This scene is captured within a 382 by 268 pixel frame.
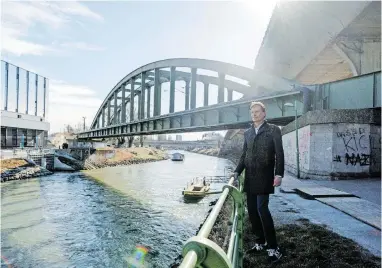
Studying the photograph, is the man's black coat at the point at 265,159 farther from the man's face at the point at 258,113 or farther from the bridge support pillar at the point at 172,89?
the bridge support pillar at the point at 172,89

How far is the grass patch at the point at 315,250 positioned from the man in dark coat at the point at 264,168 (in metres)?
0.28

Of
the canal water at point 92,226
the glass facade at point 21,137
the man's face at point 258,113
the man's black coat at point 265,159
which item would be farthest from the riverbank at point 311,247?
the glass facade at point 21,137

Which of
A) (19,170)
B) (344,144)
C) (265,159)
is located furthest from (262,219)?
(19,170)

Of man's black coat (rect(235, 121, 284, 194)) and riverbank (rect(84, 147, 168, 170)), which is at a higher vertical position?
man's black coat (rect(235, 121, 284, 194))

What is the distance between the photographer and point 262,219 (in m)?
3.89

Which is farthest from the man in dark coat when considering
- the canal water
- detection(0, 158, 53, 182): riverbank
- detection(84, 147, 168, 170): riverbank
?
detection(84, 147, 168, 170): riverbank

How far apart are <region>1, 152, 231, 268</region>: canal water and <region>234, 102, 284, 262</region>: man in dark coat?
7.05 m

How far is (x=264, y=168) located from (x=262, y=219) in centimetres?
73

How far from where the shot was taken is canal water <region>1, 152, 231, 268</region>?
10.8 meters

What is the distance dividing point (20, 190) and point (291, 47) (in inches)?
1147

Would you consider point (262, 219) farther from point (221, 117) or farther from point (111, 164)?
point (111, 164)

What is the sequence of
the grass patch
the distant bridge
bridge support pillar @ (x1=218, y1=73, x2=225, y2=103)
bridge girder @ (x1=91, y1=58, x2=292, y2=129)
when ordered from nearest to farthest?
1. the grass patch
2. bridge girder @ (x1=91, y1=58, x2=292, y2=129)
3. bridge support pillar @ (x1=218, y1=73, x2=225, y2=103)
4. the distant bridge

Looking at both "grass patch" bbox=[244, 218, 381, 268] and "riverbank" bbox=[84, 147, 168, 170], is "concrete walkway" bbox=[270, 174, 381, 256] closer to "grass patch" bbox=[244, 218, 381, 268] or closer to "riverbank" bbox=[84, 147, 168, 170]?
"grass patch" bbox=[244, 218, 381, 268]

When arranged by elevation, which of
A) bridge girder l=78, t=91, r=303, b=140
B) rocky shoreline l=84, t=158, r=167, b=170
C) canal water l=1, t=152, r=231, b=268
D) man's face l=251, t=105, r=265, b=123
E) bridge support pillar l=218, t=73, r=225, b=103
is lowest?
rocky shoreline l=84, t=158, r=167, b=170
